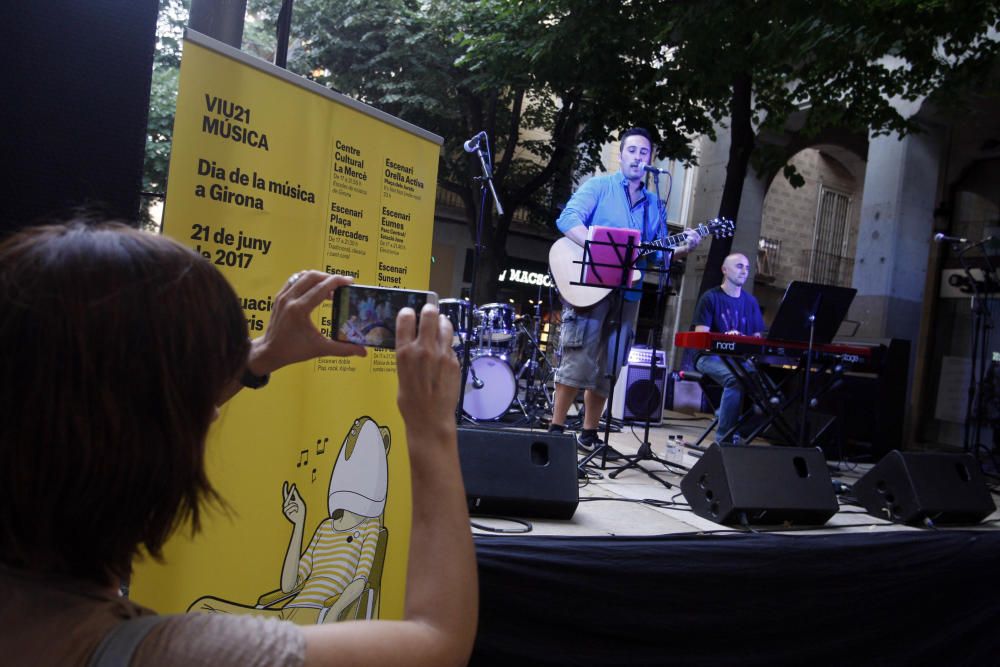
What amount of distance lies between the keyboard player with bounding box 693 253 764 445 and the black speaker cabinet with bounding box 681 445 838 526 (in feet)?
7.25

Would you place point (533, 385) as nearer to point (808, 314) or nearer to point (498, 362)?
point (498, 362)

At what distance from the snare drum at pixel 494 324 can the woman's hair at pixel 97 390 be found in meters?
7.19

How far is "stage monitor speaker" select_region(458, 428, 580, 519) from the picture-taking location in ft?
9.98

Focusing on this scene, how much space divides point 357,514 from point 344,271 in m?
0.66

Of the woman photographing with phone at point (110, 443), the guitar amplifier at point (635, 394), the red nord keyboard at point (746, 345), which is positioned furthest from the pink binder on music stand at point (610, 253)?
the guitar amplifier at point (635, 394)

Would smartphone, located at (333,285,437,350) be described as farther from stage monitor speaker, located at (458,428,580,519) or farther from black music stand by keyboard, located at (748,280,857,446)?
black music stand by keyboard, located at (748,280,857,446)

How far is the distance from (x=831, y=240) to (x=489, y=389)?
18.4 m

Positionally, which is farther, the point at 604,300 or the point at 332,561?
the point at 604,300

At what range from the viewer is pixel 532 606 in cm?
253

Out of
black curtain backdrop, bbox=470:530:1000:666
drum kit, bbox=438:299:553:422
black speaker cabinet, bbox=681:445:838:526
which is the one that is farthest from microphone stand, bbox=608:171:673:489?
drum kit, bbox=438:299:553:422

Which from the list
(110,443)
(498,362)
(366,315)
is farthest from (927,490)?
(498,362)

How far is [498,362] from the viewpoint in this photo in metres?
7.10

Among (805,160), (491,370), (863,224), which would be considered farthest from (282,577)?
(805,160)

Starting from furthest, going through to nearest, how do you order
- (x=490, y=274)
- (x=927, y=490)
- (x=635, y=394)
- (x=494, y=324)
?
(x=490, y=274) < (x=635, y=394) < (x=494, y=324) < (x=927, y=490)
